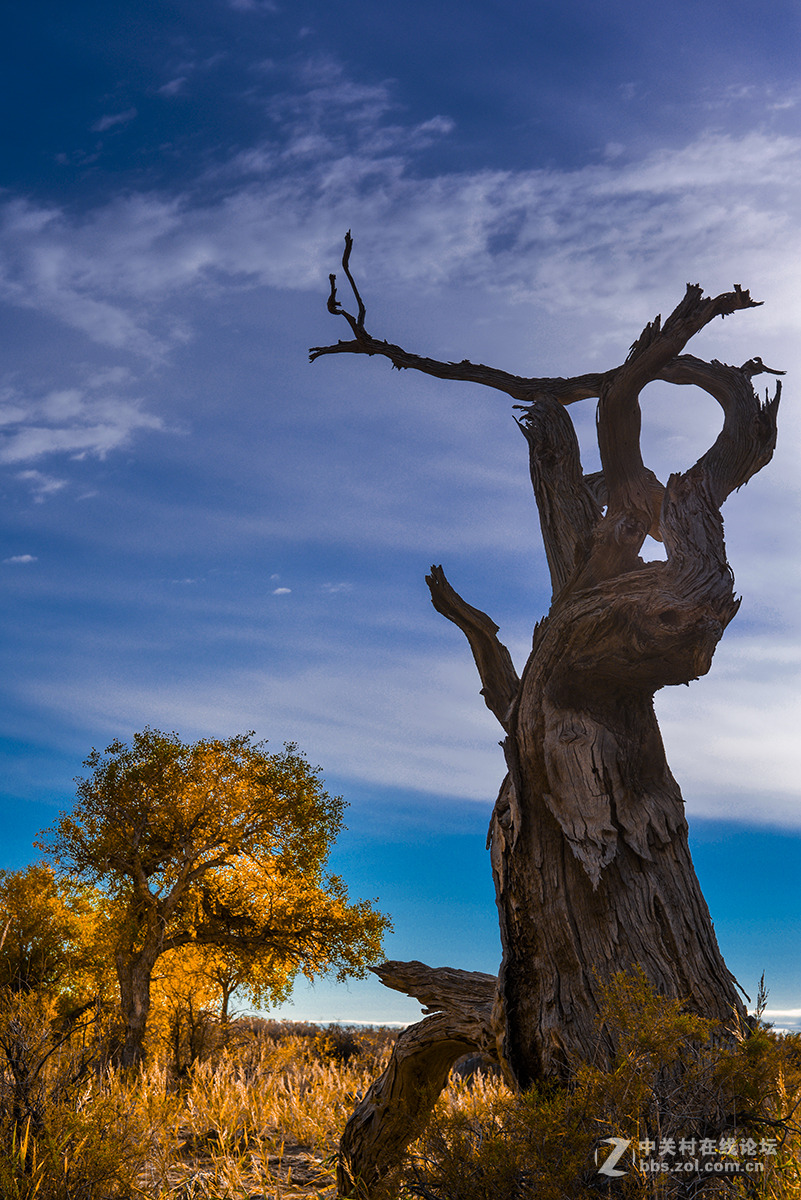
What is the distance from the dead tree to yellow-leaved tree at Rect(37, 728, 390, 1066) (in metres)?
12.5

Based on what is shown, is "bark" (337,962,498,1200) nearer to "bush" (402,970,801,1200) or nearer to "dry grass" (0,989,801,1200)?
"dry grass" (0,989,801,1200)

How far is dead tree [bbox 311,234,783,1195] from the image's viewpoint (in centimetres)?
627

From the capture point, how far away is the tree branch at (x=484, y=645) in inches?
323

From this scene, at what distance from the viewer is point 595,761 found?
6.74 meters

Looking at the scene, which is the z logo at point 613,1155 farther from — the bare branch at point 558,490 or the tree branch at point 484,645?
the bare branch at point 558,490

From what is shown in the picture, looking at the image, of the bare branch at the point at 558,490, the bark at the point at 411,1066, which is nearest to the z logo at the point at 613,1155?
the bark at the point at 411,1066

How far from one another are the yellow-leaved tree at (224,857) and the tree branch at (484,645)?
12.4 metres

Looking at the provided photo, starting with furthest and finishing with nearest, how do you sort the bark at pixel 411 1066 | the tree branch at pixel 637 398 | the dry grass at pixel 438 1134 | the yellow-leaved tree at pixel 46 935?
the yellow-leaved tree at pixel 46 935 → the tree branch at pixel 637 398 → the bark at pixel 411 1066 → the dry grass at pixel 438 1134

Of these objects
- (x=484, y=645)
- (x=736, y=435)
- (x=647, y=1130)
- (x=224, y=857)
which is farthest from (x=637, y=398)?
(x=224, y=857)

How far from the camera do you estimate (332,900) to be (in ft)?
63.7

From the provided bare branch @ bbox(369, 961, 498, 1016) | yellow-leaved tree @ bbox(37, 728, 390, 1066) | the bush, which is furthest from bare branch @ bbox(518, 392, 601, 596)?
yellow-leaved tree @ bbox(37, 728, 390, 1066)

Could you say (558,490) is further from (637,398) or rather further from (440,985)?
(440,985)

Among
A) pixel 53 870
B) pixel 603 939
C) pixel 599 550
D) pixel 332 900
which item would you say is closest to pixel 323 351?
pixel 599 550

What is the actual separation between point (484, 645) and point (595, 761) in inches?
79.7
